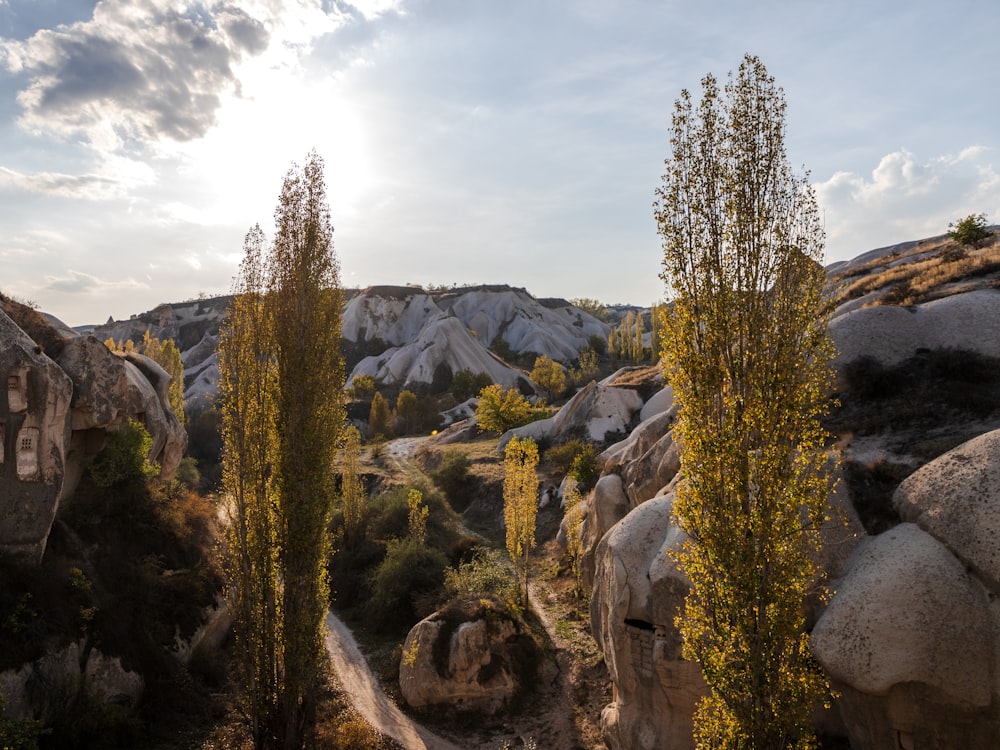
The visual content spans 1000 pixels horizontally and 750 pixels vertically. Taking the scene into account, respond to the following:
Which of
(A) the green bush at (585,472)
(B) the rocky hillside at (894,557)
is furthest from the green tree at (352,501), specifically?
(B) the rocky hillside at (894,557)

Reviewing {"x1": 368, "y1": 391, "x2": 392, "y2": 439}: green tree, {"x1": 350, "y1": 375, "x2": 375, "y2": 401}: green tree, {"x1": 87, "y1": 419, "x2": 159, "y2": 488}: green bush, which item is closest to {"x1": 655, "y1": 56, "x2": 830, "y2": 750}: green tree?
{"x1": 87, "y1": 419, "x2": 159, "y2": 488}: green bush

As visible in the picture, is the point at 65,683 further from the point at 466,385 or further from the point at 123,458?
the point at 466,385

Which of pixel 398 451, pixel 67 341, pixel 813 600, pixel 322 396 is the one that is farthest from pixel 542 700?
pixel 398 451

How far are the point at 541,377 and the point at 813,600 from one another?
6616 cm

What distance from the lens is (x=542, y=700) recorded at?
58.7ft

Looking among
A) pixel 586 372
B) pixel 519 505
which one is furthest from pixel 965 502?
pixel 586 372

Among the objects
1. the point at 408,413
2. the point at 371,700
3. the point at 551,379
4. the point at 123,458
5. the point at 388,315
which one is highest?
the point at 388,315

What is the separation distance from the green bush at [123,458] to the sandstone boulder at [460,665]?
35.8ft

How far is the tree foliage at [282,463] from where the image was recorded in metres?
13.9

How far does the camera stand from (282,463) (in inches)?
567

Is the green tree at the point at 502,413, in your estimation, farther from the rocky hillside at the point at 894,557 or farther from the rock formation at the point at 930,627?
the rock formation at the point at 930,627

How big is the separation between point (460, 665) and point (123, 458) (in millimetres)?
12979

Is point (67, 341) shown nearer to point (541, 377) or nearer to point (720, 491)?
point (720, 491)

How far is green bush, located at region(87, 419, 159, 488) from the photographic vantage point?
19016mm
